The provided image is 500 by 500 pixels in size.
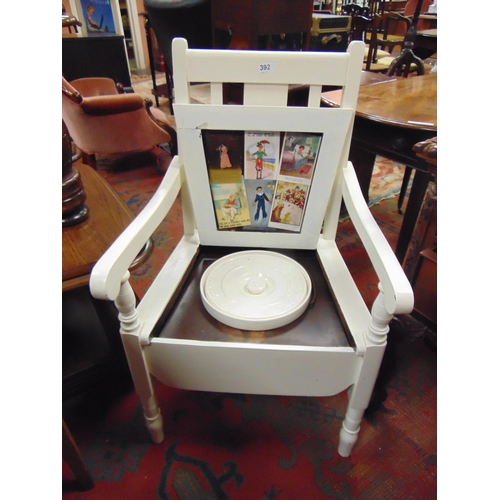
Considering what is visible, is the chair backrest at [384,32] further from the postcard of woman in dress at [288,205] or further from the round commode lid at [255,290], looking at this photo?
the round commode lid at [255,290]

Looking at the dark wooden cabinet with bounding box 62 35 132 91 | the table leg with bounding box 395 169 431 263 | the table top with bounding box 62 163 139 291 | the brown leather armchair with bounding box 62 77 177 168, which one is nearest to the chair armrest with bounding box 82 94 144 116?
the brown leather armchair with bounding box 62 77 177 168

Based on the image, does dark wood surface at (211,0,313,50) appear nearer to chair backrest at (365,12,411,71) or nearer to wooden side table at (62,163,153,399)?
chair backrest at (365,12,411,71)

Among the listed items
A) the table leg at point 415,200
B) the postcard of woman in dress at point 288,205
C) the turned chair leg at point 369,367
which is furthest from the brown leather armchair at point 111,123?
the turned chair leg at point 369,367

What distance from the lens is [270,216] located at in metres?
1.01

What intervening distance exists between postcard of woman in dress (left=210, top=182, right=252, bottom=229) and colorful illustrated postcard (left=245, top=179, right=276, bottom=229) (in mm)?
14

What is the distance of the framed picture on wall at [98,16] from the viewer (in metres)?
4.37

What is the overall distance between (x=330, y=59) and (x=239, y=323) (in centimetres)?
64

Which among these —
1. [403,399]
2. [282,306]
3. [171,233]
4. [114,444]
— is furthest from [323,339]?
[171,233]

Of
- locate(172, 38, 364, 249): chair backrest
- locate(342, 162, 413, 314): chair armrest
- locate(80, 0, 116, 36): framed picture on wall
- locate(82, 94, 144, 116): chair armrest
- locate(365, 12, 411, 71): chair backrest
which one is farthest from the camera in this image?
locate(80, 0, 116, 36): framed picture on wall

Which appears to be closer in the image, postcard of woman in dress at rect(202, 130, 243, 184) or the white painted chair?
the white painted chair

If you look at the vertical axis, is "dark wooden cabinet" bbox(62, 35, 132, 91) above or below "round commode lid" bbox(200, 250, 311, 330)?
above

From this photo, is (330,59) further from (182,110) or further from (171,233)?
(171,233)

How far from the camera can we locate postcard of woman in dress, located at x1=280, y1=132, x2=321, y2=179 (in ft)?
2.92

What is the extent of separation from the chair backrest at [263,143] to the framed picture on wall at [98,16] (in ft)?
15.2
